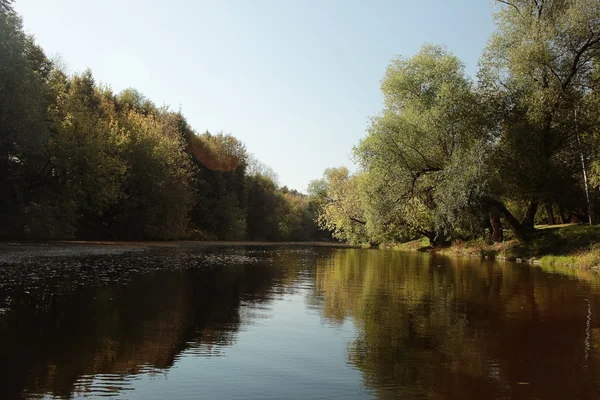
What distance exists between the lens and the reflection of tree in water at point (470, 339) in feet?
21.1

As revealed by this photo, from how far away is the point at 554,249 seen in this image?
32094mm

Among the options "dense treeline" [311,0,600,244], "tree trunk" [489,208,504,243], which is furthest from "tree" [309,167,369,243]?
"tree trunk" [489,208,504,243]

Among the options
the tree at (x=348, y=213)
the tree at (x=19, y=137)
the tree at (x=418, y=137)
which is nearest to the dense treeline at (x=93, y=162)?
the tree at (x=19, y=137)

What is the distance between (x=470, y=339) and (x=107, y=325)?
692 centimetres

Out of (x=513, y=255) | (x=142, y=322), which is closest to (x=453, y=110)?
(x=513, y=255)

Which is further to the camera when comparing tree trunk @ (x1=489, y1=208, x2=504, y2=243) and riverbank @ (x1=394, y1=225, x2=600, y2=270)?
tree trunk @ (x1=489, y1=208, x2=504, y2=243)

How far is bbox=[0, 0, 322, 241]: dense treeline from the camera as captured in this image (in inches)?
1325

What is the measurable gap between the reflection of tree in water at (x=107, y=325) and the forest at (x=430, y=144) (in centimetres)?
2203

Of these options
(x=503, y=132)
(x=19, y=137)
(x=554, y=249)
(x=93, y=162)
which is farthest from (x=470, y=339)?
(x=93, y=162)

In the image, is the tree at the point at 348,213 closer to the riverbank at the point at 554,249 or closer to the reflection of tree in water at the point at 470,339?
the riverbank at the point at 554,249

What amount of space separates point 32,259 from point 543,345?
21.2 metres

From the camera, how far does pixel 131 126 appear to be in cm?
5372

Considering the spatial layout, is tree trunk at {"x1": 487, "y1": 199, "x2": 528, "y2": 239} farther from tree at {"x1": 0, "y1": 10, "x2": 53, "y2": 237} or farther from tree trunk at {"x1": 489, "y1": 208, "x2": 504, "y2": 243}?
tree at {"x1": 0, "y1": 10, "x2": 53, "y2": 237}

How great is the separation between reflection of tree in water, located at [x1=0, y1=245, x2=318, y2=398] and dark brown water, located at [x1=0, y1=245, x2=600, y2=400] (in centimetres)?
3
